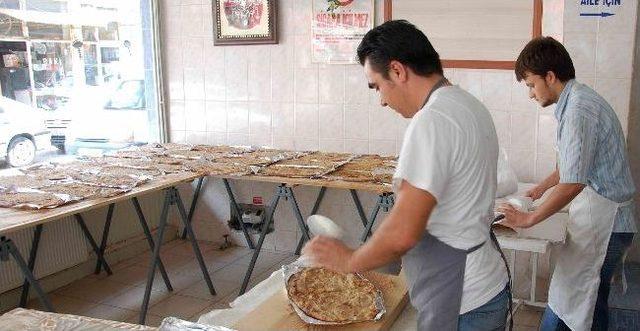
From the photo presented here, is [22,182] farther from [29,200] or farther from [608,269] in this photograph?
[608,269]

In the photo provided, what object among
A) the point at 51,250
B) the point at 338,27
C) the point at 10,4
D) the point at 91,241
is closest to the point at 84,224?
the point at 91,241

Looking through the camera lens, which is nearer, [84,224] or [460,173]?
[460,173]

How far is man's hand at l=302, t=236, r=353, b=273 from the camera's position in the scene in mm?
1282

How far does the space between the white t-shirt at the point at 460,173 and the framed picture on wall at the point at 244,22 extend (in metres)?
3.03

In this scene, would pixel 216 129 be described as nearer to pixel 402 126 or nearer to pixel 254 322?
pixel 402 126

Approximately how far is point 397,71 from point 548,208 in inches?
41.5

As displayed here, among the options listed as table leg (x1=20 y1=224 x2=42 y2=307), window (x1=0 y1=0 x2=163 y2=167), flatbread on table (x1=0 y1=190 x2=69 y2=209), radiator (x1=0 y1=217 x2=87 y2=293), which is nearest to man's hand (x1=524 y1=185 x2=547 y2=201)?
flatbread on table (x1=0 y1=190 x2=69 y2=209)

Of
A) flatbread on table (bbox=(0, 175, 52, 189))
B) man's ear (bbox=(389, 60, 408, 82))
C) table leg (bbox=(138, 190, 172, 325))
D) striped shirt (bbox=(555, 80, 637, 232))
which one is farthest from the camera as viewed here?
table leg (bbox=(138, 190, 172, 325))

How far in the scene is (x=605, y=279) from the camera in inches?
87.8

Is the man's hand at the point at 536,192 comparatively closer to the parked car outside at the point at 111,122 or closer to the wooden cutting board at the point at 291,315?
the wooden cutting board at the point at 291,315

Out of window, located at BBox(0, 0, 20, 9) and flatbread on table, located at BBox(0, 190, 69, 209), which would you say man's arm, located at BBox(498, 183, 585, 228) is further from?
window, located at BBox(0, 0, 20, 9)

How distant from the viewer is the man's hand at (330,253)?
4.21 ft

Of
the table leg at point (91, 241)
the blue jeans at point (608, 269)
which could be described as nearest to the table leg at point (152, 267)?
the table leg at point (91, 241)

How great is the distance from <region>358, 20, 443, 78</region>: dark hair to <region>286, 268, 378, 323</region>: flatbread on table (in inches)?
26.2
